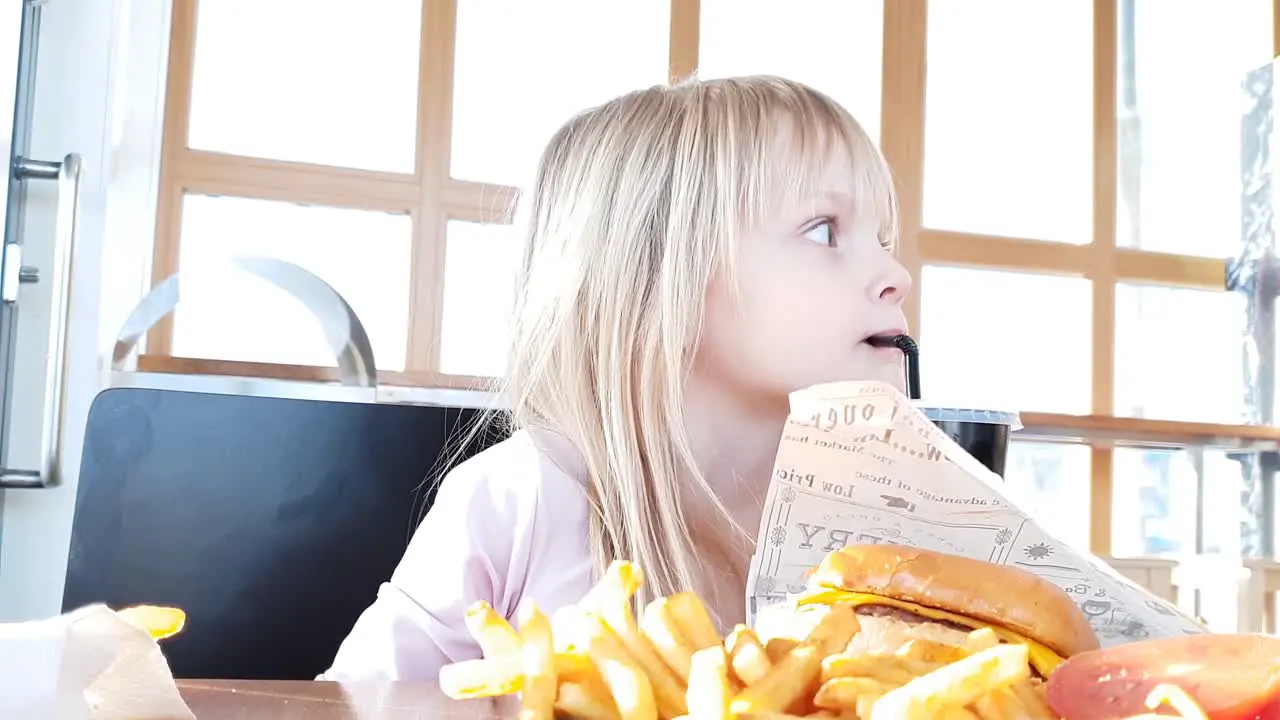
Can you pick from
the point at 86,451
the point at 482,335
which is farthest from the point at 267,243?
the point at 86,451

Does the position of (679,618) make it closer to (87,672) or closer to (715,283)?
(87,672)

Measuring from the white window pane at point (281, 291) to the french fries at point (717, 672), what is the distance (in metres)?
2.81

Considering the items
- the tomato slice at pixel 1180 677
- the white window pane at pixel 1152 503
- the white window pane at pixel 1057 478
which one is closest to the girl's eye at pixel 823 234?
the tomato slice at pixel 1180 677

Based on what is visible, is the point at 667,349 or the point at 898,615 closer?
the point at 898,615

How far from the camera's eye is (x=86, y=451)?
3.73ft

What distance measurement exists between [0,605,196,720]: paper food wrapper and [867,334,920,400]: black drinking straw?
73 cm

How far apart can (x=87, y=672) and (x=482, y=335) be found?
3.11 metres

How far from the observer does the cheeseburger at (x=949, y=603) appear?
49 cm

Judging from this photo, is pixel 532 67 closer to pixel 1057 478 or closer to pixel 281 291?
pixel 281 291

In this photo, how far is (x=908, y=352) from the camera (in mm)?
1028

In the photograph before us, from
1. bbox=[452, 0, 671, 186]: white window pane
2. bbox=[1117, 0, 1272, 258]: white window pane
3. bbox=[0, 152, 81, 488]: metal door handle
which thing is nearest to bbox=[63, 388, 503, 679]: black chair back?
bbox=[0, 152, 81, 488]: metal door handle

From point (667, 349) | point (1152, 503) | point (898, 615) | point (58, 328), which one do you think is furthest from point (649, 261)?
point (1152, 503)

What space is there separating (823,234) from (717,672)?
0.75m

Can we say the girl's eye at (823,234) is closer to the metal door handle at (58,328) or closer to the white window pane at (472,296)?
the metal door handle at (58,328)
